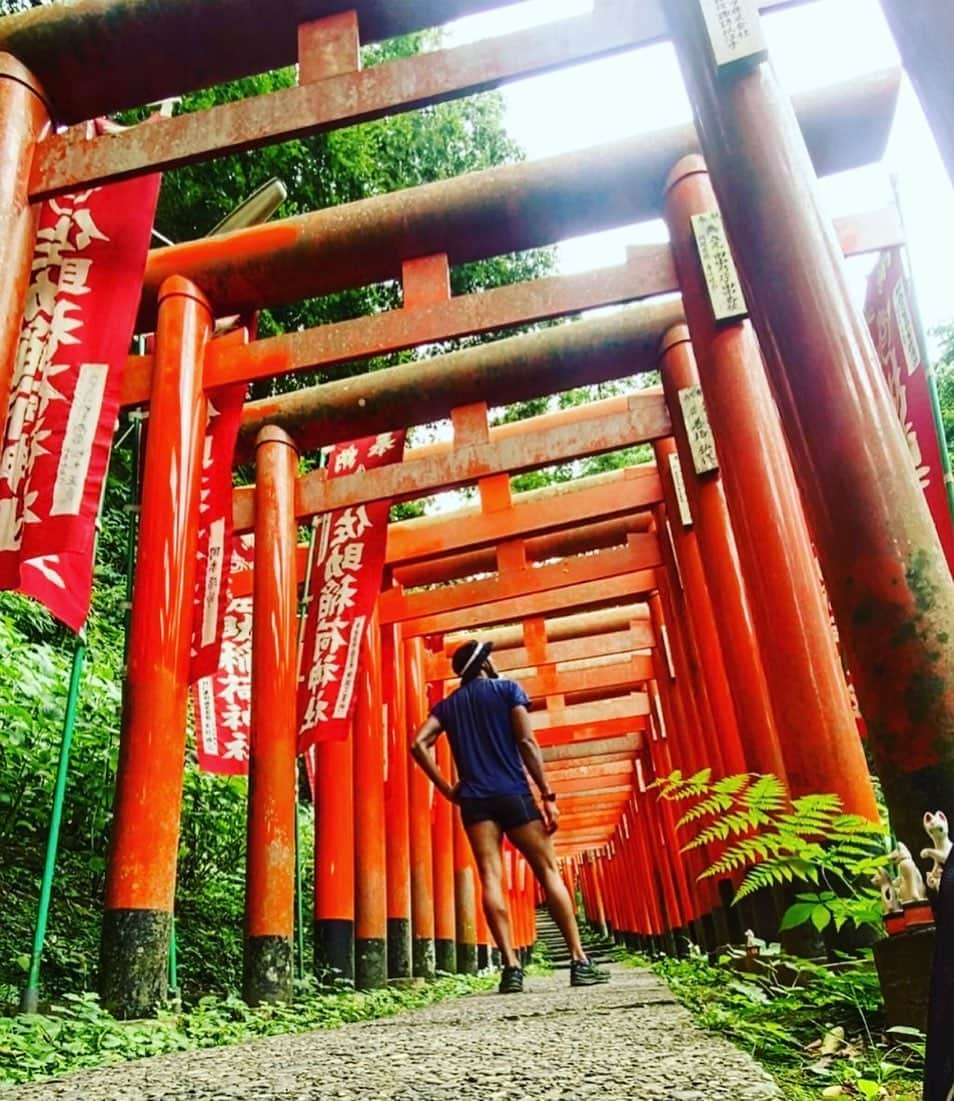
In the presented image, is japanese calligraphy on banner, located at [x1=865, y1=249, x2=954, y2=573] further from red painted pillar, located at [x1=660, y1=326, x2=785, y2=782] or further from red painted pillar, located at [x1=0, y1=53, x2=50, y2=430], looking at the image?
red painted pillar, located at [x1=0, y1=53, x2=50, y2=430]

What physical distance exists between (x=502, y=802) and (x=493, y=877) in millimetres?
433

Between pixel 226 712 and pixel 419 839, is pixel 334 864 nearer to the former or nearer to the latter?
pixel 226 712

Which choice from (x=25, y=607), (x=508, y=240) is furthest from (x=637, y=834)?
(x=508, y=240)

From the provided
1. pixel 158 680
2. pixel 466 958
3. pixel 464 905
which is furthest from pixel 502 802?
pixel 464 905

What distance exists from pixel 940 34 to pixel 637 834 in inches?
926

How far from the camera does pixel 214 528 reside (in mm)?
6414

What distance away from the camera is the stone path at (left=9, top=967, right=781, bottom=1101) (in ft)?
6.32

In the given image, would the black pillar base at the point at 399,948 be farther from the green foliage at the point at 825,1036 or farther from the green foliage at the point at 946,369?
the green foliage at the point at 946,369

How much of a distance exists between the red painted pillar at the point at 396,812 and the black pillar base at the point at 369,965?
1.16 meters

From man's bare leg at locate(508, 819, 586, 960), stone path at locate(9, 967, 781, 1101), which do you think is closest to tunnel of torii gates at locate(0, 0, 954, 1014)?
stone path at locate(9, 967, 781, 1101)

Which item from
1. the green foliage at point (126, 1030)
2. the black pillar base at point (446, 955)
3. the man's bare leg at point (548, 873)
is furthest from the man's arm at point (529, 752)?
the black pillar base at point (446, 955)

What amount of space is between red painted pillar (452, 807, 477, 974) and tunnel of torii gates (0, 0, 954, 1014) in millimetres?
3971

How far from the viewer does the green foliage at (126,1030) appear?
11.3 ft

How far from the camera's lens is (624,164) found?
20.1 feet
